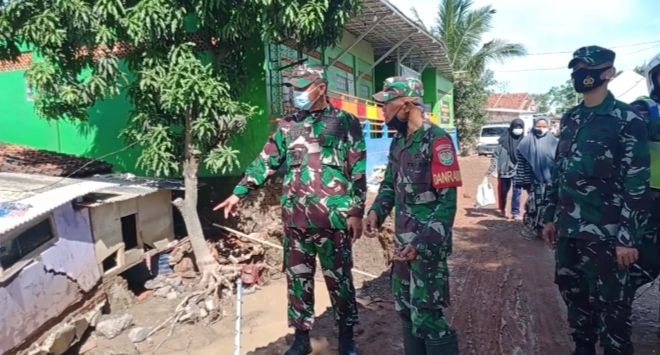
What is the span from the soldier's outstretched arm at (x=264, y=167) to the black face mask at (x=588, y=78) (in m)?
1.65

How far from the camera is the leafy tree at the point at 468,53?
21.5m

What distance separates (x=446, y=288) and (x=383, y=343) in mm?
1123

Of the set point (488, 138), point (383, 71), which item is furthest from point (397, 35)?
point (488, 138)

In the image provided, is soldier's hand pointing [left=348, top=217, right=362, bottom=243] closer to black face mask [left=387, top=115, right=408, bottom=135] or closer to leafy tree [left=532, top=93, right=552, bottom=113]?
black face mask [left=387, top=115, right=408, bottom=135]

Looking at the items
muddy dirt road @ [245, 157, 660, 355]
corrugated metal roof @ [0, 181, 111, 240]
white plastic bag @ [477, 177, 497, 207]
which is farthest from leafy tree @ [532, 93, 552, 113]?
corrugated metal roof @ [0, 181, 111, 240]

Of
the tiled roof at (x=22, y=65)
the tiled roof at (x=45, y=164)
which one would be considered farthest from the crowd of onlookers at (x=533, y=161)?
the tiled roof at (x=22, y=65)

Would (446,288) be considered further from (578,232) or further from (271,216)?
(271,216)

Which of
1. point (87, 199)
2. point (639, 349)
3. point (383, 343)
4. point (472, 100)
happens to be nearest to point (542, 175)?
point (639, 349)

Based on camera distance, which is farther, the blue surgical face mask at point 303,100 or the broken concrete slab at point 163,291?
the broken concrete slab at point 163,291

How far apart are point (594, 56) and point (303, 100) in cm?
155

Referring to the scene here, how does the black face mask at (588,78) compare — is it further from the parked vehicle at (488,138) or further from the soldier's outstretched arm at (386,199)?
the parked vehicle at (488,138)

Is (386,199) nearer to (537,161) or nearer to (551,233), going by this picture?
(551,233)

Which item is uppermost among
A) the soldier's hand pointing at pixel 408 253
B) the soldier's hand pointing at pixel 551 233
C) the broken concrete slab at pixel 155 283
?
Answer: the soldier's hand pointing at pixel 408 253

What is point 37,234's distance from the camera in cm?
427
